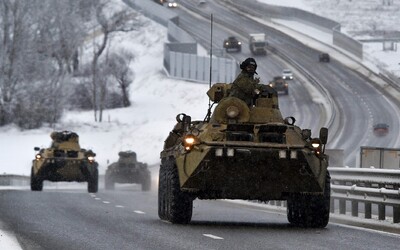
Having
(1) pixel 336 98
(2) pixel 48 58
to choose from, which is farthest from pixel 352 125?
(2) pixel 48 58

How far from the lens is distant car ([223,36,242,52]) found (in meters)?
106

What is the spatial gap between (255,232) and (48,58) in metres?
79.2

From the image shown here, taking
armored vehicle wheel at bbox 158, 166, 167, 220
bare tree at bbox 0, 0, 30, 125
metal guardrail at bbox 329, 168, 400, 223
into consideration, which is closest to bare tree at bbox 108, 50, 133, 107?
bare tree at bbox 0, 0, 30, 125

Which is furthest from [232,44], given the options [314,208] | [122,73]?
[314,208]

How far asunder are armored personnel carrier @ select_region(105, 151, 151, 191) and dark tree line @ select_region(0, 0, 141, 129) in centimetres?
3567

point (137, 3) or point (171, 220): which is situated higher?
point (137, 3)

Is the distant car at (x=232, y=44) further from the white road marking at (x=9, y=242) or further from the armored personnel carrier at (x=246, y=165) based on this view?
the white road marking at (x=9, y=242)

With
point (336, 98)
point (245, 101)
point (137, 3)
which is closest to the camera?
point (245, 101)

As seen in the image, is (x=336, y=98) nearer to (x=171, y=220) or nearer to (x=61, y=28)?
(x=61, y=28)

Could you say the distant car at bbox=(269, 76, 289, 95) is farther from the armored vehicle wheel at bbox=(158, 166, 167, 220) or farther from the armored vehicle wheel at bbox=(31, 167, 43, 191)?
the armored vehicle wheel at bbox=(158, 166, 167, 220)

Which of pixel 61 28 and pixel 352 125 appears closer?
pixel 352 125

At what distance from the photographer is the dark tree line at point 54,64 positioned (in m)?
85.9

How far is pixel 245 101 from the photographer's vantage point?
69.0 feet

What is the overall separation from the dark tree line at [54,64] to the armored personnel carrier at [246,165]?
65.7m
